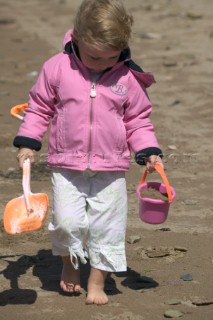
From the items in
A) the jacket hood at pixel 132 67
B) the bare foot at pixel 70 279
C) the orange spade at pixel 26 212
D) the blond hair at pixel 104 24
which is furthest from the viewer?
the bare foot at pixel 70 279

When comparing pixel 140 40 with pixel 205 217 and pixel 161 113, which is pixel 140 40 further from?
pixel 205 217

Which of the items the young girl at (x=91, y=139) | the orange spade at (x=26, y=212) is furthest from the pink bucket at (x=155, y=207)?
the orange spade at (x=26, y=212)

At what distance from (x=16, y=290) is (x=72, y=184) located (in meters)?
0.74

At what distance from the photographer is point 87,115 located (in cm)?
496

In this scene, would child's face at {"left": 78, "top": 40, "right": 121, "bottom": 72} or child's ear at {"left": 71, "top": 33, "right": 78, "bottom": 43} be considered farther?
child's ear at {"left": 71, "top": 33, "right": 78, "bottom": 43}

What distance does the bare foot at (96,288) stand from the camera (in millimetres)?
5117

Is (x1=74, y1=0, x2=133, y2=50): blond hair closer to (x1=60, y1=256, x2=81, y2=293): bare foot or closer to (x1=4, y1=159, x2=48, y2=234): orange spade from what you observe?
(x1=4, y1=159, x2=48, y2=234): orange spade

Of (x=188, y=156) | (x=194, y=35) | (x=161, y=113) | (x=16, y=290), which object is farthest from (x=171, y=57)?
(x=16, y=290)

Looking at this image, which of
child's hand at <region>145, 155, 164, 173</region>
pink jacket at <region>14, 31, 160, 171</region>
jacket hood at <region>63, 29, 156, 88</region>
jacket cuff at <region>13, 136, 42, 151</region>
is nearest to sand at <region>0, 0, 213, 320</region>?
jacket hood at <region>63, 29, 156, 88</region>

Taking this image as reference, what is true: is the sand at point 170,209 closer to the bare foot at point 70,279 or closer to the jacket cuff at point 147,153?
the bare foot at point 70,279

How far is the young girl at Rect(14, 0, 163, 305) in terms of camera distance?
16.3ft

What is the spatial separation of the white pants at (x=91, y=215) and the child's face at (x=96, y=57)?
554mm

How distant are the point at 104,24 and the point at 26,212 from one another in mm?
1049

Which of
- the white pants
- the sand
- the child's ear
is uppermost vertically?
the child's ear
